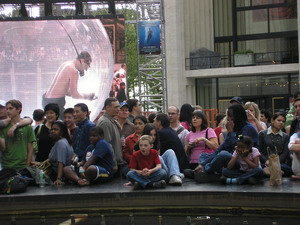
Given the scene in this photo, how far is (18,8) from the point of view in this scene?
29266mm

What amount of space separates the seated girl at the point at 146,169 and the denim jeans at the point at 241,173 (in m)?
1.05

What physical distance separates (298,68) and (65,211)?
88.9 feet

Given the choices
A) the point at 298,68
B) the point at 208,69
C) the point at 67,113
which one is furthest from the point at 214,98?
the point at 67,113

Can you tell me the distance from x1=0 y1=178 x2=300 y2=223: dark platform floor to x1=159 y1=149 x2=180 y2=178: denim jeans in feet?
Result: 1.94

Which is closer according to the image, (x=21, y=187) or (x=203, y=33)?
(x=21, y=187)

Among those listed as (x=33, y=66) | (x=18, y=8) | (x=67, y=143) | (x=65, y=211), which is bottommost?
(x=65, y=211)

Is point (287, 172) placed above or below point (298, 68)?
below

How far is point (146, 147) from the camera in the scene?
33.1 feet

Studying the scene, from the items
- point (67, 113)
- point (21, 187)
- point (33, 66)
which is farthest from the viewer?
point (33, 66)

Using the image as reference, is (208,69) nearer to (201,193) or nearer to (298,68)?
(298,68)

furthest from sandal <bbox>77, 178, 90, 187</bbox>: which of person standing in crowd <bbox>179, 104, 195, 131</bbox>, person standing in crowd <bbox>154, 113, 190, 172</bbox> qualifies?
person standing in crowd <bbox>179, 104, 195, 131</bbox>

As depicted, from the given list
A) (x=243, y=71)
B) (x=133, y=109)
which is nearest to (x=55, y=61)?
(x=243, y=71)

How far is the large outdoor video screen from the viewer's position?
90.7 ft

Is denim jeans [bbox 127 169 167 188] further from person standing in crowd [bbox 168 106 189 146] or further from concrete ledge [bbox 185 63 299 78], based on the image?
concrete ledge [bbox 185 63 299 78]
